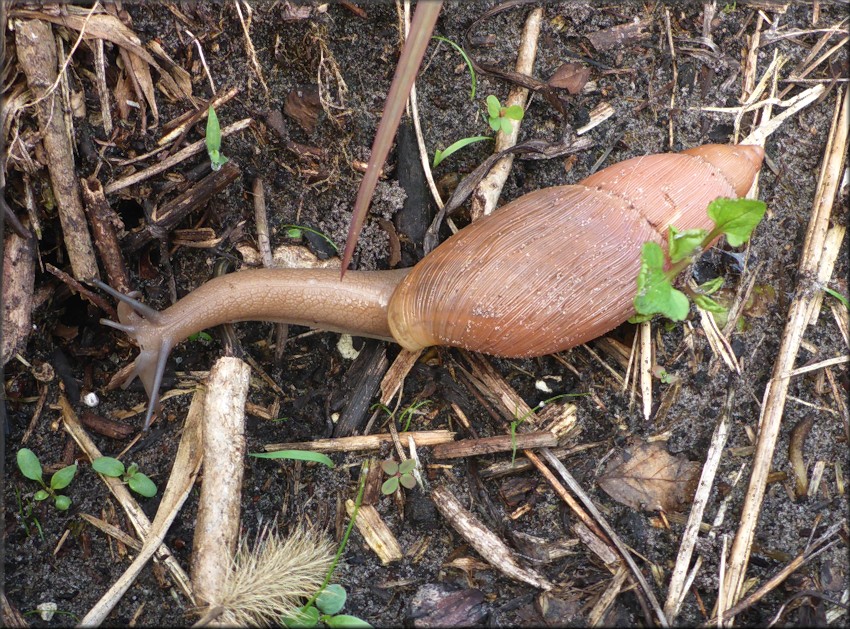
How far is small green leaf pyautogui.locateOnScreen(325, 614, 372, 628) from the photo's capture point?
255cm

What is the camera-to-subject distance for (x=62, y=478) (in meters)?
2.76

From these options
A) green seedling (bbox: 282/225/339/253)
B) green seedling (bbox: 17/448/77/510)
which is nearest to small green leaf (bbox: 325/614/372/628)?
green seedling (bbox: 17/448/77/510)

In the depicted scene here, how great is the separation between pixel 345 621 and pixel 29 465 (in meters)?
1.44

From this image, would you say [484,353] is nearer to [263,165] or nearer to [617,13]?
[263,165]

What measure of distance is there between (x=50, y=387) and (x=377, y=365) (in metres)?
1.41

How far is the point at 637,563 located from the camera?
2771mm

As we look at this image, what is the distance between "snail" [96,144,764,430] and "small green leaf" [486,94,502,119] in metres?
0.40

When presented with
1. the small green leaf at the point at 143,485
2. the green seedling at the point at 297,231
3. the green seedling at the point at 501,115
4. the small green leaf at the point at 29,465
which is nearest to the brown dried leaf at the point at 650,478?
the green seedling at the point at 501,115

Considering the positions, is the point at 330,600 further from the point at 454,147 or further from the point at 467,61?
the point at 467,61

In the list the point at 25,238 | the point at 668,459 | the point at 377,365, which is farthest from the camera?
the point at 377,365

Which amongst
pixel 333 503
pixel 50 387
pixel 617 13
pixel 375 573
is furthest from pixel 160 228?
pixel 617 13

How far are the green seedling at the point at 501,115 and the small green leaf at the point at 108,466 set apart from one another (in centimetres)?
216

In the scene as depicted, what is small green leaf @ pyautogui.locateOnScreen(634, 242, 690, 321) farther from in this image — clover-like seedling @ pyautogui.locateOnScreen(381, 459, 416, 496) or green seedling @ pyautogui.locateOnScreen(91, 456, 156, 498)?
green seedling @ pyautogui.locateOnScreen(91, 456, 156, 498)

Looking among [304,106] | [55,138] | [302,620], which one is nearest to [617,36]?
[304,106]
